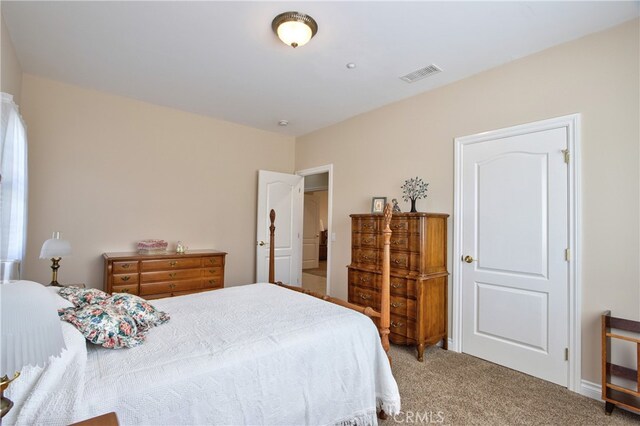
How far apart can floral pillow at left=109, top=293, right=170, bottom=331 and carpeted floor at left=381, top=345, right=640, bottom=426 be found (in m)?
1.57

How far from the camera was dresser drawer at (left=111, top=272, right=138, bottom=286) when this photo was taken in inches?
135

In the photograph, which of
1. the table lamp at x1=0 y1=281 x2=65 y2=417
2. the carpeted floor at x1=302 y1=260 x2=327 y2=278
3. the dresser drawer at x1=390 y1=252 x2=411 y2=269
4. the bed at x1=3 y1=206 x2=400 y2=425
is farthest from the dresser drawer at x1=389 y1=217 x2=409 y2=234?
the carpeted floor at x1=302 y1=260 x2=327 y2=278

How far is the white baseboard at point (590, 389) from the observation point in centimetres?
234

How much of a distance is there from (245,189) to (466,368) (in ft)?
12.3

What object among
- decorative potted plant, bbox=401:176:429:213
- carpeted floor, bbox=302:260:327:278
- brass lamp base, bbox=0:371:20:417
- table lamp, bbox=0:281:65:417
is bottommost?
carpeted floor, bbox=302:260:327:278

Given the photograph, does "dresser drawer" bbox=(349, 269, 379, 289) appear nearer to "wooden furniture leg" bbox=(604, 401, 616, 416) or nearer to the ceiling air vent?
"wooden furniture leg" bbox=(604, 401, 616, 416)

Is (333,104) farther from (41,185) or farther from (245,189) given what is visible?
(41,185)

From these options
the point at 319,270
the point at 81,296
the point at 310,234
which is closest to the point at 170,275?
the point at 81,296

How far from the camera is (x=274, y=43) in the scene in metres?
2.63

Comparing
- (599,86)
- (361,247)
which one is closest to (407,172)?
(361,247)

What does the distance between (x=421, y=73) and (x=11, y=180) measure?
3.69 metres

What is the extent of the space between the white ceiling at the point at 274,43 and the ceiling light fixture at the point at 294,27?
0.05m

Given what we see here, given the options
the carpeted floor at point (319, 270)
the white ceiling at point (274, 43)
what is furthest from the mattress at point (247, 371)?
the carpeted floor at point (319, 270)

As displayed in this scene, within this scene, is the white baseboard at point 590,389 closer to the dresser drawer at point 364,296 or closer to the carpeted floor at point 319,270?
the dresser drawer at point 364,296
